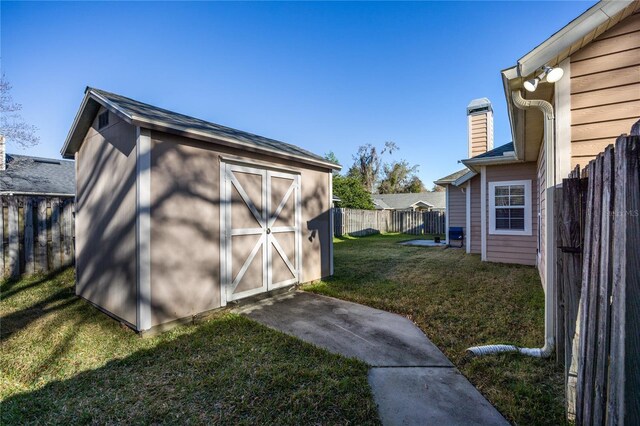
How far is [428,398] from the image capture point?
89.4 inches

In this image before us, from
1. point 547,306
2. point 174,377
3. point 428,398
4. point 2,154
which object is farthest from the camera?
point 2,154

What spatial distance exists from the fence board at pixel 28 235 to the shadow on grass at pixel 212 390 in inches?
183

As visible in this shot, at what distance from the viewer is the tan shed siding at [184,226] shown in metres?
3.60

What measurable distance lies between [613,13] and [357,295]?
4.53 metres

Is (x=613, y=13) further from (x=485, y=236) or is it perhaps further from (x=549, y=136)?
(x=485, y=236)

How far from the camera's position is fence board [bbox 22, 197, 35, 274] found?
570 cm

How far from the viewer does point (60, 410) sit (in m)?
2.18

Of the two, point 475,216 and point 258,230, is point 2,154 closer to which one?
point 258,230

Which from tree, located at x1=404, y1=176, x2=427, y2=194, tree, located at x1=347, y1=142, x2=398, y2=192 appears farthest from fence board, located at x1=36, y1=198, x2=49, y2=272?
tree, located at x1=404, y1=176, x2=427, y2=194

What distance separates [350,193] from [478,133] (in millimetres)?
14740

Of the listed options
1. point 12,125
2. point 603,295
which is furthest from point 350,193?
point 603,295

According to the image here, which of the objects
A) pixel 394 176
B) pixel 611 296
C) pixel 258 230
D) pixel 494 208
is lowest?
pixel 611 296

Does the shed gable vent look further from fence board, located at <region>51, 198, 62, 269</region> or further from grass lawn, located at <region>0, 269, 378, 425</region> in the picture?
fence board, located at <region>51, 198, 62, 269</region>

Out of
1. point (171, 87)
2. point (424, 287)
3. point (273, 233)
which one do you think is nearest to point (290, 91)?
point (171, 87)
